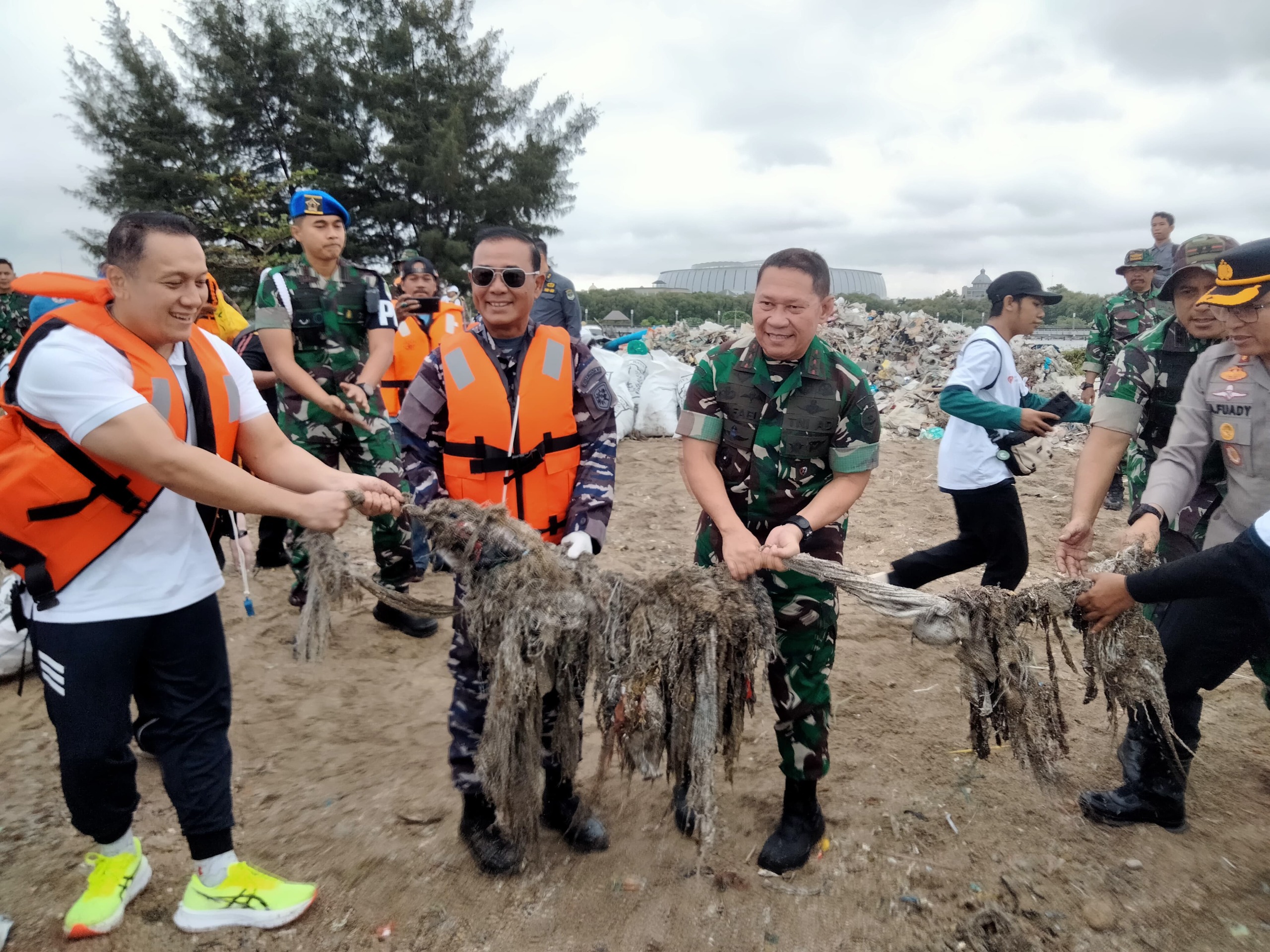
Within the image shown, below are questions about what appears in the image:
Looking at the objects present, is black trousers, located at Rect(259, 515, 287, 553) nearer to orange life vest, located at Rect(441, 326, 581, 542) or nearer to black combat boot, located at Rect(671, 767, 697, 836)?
orange life vest, located at Rect(441, 326, 581, 542)

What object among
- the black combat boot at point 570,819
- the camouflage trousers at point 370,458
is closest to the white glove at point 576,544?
the black combat boot at point 570,819

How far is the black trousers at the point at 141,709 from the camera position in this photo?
85.1 inches

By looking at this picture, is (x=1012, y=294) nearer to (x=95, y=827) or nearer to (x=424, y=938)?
(x=424, y=938)

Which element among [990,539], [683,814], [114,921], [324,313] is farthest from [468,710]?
[990,539]

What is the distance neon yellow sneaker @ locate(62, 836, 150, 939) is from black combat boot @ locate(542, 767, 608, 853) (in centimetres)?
138

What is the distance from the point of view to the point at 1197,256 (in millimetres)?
3494

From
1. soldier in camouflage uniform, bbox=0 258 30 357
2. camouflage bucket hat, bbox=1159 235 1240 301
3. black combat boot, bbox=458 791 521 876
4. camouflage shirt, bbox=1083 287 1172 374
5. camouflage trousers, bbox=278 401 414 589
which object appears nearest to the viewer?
black combat boot, bbox=458 791 521 876

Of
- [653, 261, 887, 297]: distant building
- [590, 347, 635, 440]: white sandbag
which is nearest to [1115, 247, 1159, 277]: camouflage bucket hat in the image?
[590, 347, 635, 440]: white sandbag

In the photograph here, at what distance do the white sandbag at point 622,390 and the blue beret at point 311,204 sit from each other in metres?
6.72

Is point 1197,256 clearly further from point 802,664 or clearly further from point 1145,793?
point 802,664

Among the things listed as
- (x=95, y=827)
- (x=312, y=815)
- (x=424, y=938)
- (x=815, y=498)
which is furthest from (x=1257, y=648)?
(x=95, y=827)

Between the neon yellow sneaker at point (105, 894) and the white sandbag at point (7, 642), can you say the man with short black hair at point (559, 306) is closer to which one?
the white sandbag at point (7, 642)

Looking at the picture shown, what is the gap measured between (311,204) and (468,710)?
3265 mm

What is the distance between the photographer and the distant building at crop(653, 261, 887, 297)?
54.9m
